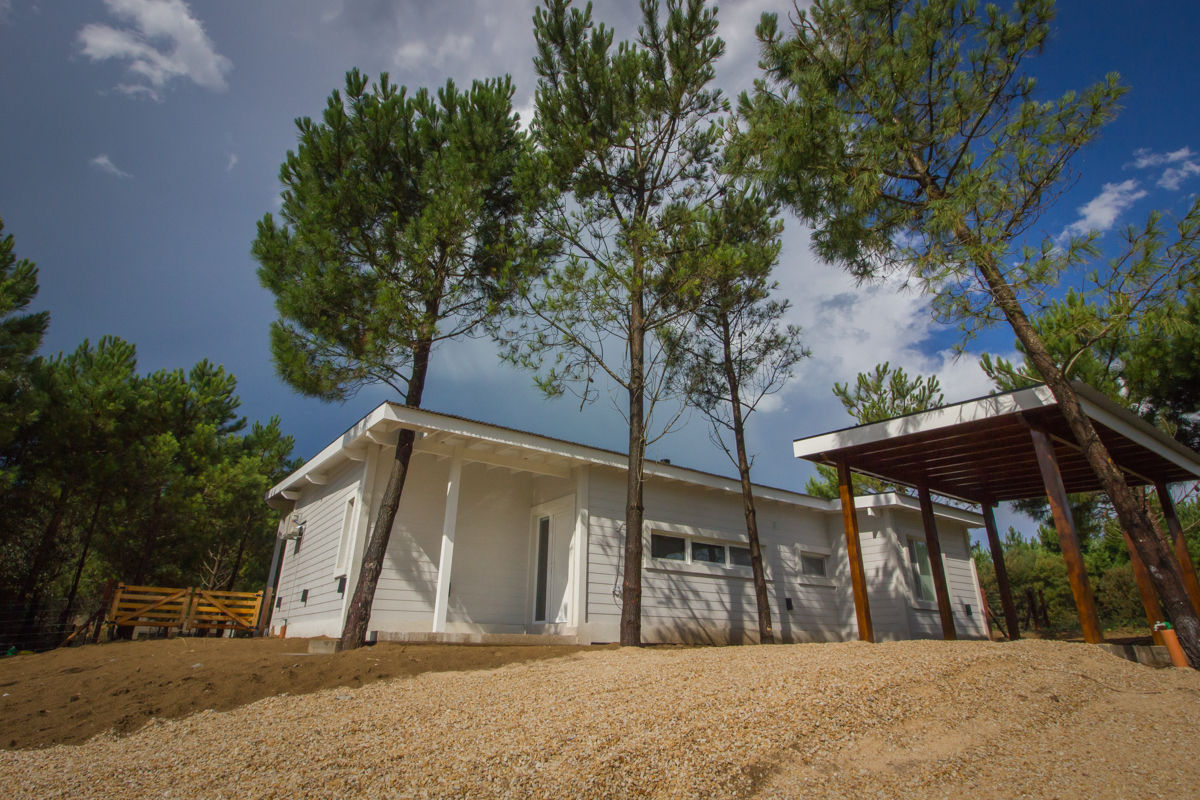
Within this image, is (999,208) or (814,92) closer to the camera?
(999,208)

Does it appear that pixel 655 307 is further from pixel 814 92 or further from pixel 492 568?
pixel 492 568

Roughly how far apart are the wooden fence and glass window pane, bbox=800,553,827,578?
431 inches

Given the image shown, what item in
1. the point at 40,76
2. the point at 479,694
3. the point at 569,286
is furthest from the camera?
the point at 40,76

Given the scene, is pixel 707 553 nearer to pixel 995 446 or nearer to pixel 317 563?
pixel 995 446

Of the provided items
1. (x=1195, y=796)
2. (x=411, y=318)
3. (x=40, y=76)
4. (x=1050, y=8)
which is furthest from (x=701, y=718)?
(x=40, y=76)


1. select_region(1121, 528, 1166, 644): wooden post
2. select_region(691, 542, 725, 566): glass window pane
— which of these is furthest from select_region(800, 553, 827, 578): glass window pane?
select_region(1121, 528, 1166, 644): wooden post

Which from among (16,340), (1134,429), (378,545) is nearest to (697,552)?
(378,545)

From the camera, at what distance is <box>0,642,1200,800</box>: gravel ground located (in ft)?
8.73

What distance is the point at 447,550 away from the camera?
24.8ft

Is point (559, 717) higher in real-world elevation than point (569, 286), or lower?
lower

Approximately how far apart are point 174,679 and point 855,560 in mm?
7681

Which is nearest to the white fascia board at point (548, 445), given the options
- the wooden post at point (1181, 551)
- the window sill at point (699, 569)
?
the window sill at point (699, 569)

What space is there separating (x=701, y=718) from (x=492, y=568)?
20.1ft

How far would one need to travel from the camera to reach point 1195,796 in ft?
8.41
